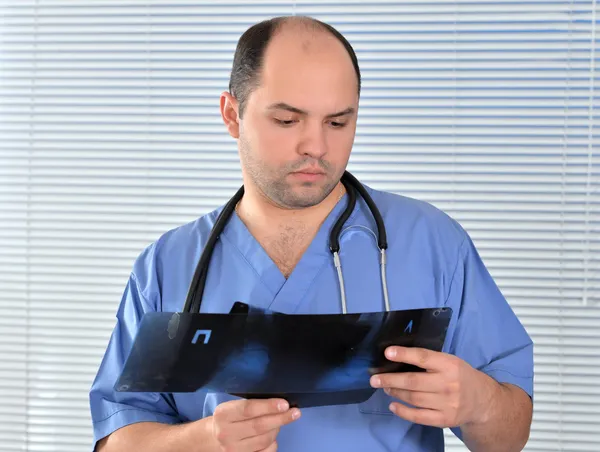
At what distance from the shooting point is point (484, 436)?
125 centimetres

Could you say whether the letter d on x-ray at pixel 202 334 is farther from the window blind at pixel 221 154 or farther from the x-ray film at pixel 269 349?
the window blind at pixel 221 154

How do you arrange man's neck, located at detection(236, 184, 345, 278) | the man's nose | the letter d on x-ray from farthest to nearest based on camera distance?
man's neck, located at detection(236, 184, 345, 278) < the man's nose < the letter d on x-ray

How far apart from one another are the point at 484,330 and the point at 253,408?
0.49 m

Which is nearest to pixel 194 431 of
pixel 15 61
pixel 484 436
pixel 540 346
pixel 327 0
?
pixel 484 436

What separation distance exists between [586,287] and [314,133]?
46.5 inches

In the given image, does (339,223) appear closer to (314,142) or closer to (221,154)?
(314,142)

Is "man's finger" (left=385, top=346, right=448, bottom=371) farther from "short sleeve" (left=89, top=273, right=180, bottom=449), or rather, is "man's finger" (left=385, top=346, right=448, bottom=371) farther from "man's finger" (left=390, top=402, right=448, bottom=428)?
"short sleeve" (left=89, top=273, right=180, bottom=449)

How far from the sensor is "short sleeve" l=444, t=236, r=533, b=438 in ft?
4.44

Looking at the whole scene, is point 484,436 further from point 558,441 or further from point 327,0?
point 327,0

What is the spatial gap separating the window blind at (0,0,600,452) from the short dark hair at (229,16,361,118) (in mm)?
874

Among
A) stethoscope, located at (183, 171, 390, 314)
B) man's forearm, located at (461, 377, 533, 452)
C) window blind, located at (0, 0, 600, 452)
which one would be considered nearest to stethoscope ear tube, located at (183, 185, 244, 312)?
stethoscope, located at (183, 171, 390, 314)

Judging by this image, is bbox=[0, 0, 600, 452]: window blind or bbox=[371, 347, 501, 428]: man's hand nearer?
bbox=[371, 347, 501, 428]: man's hand

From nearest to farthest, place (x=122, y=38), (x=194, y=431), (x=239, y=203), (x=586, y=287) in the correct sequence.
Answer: (x=194, y=431) → (x=239, y=203) → (x=586, y=287) → (x=122, y=38)

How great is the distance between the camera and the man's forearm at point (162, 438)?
118cm
